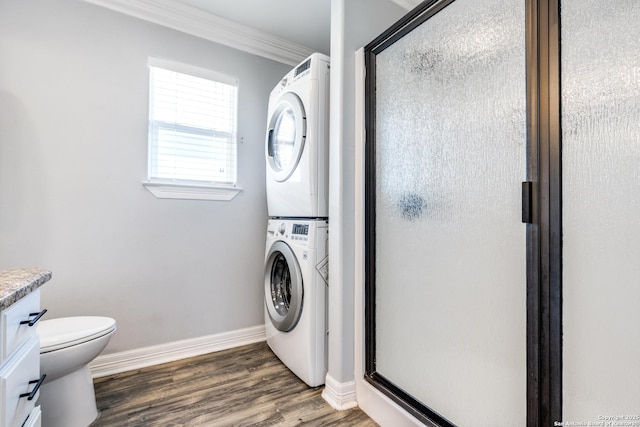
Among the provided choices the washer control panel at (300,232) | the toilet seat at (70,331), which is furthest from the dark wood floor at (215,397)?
the washer control panel at (300,232)

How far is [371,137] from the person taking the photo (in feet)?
5.32

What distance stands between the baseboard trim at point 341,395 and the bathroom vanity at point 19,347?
121cm

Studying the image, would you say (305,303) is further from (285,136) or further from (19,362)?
(19,362)

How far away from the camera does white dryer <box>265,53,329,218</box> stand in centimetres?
182

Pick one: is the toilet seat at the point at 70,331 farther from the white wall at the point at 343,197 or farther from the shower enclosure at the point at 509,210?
the shower enclosure at the point at 509,210

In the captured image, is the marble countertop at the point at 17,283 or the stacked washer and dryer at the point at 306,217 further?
the stacked washer and dryer at the point at 306,217

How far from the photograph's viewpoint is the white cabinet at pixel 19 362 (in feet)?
2.65

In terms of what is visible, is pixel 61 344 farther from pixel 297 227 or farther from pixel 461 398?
pixel 461 398

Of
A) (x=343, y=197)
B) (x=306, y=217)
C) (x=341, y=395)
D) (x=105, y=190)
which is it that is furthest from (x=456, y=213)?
(x=105, y=190)

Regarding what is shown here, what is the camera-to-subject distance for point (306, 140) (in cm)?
184

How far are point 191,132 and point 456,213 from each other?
190 cm

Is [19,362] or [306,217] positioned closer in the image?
[19,362]

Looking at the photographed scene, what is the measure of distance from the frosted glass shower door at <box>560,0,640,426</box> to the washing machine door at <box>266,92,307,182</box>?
1.27 meters

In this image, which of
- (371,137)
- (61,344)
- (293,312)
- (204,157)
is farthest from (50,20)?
(293,312)
